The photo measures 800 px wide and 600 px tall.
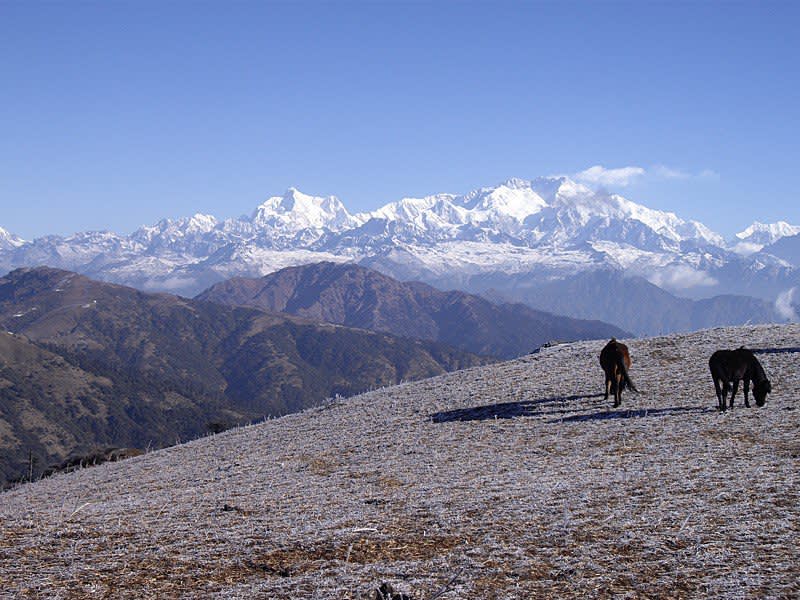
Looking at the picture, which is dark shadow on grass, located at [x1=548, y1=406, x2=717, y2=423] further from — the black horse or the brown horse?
the brown horse

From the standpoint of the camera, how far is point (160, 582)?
A: 12.3 m

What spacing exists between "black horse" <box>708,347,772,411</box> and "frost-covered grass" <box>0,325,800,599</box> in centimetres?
89

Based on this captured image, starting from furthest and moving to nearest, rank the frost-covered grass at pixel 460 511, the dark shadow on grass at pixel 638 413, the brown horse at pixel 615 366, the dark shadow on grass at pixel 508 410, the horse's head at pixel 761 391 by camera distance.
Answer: the brown horse at pixel 615 366 < the dark shadow on grass at pixel 508 410 < the dark shadow on grass at pixel 638 413 < the horse's head at pixel 761 391 < the frost-covered grass at pixel 460 511

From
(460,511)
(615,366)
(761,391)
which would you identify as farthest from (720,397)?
(460,511)

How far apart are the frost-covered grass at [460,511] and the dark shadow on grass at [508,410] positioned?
15 cm

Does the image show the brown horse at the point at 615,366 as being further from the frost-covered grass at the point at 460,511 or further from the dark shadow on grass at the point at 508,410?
the dark shadow on grass at the point at 508,410

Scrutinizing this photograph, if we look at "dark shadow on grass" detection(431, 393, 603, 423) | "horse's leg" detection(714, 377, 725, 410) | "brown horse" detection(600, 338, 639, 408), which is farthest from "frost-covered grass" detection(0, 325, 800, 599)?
"brown horse" detection(600, 338, 639, 408)

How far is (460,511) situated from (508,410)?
45.2 feet

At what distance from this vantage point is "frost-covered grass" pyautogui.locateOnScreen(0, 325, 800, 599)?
39.2 ft

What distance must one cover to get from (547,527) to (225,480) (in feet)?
37.8

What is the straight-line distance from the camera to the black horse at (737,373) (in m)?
25.5

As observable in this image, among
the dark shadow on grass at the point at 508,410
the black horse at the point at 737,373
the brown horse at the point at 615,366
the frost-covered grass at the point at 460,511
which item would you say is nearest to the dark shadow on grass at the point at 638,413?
the frost-covered grass at the point at 460,511

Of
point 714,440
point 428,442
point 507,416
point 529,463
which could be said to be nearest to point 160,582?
point 529,463

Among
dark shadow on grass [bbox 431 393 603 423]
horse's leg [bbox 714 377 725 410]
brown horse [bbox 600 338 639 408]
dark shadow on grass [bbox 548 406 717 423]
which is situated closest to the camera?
horse's leg [bbox 714 377 725 410]
